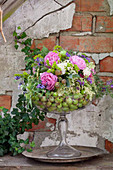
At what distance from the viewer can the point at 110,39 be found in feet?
5.44

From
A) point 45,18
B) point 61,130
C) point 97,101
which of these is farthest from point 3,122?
point 45,18

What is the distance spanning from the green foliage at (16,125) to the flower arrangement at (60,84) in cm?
22

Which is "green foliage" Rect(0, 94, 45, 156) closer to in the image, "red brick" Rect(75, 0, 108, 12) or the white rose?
the white rose

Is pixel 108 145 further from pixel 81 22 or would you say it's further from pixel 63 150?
pixel 81 22

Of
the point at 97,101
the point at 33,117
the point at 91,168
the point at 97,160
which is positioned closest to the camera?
the point at 91,168

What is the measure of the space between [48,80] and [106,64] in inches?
21.9

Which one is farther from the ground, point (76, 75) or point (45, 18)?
point (45, 18)

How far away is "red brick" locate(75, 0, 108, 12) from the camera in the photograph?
1.68m

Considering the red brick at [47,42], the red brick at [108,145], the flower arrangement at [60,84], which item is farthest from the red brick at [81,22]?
the red brick at [108,145]

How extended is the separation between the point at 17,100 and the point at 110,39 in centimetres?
68

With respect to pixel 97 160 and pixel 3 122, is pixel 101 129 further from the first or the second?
pixel 3 122

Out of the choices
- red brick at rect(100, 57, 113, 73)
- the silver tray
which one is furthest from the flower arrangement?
red brick at rect(100, 57, 113, 73)

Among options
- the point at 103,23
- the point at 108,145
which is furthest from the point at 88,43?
the point at 108,145

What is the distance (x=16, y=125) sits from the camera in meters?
1.47
